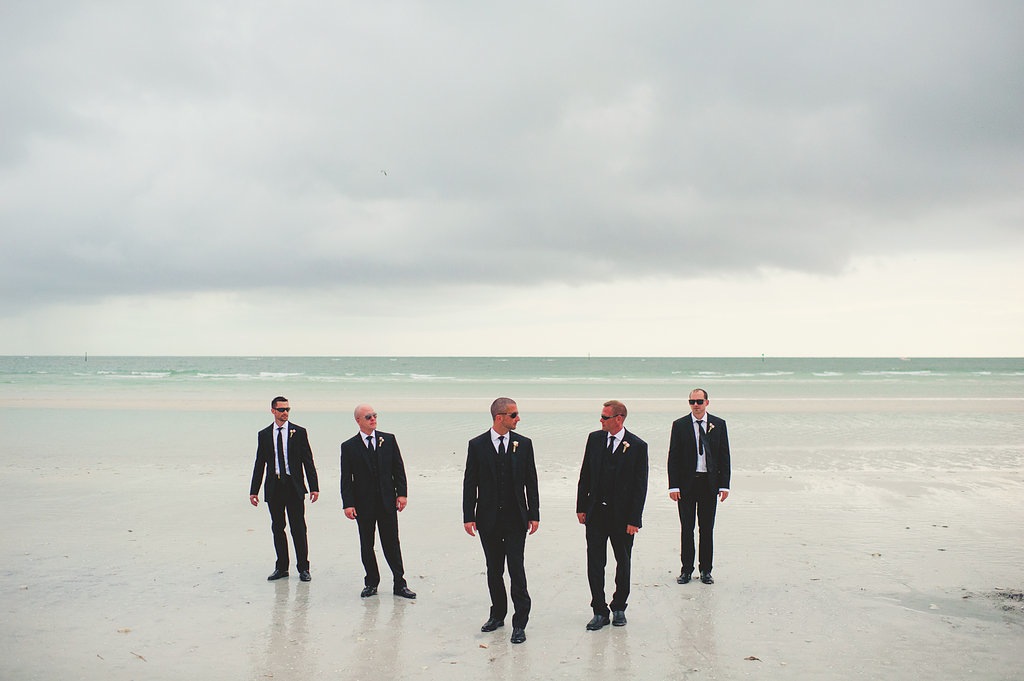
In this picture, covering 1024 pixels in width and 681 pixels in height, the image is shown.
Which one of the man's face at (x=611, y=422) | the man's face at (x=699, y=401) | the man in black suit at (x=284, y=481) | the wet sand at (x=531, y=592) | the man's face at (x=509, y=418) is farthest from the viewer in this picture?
the man in black suit at (x=284, y=481)

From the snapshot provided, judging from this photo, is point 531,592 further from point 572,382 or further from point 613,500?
point 572,382

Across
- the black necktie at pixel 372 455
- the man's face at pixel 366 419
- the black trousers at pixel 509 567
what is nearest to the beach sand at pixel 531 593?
the black trousers at pixel 509 567

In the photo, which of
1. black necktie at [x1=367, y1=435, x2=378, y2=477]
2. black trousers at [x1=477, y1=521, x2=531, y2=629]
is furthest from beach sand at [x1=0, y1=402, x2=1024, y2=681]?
black necktie at [x1=367, y1=435, x2=378, y2=477]

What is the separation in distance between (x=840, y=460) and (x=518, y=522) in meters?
11.9

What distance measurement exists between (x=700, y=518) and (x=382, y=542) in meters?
3.33

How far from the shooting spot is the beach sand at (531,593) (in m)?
5.52

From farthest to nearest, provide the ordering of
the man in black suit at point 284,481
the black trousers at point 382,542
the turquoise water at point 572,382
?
the turquoise water at point 572,382
the man in black suit at point 284,481
the black trousers at point 382,542

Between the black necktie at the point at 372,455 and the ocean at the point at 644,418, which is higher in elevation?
the black necktie at the point at 372,455

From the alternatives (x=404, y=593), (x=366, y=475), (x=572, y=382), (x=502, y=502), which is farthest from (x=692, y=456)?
(x=572, y=382)

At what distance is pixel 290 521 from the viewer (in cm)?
766

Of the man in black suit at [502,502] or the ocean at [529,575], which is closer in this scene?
the ocean at [529,575]

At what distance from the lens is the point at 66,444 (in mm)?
17938

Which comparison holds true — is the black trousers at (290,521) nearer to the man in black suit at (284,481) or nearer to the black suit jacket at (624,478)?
the man in black suit at (284,481)

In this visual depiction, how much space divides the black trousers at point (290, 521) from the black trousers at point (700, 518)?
156 inches
